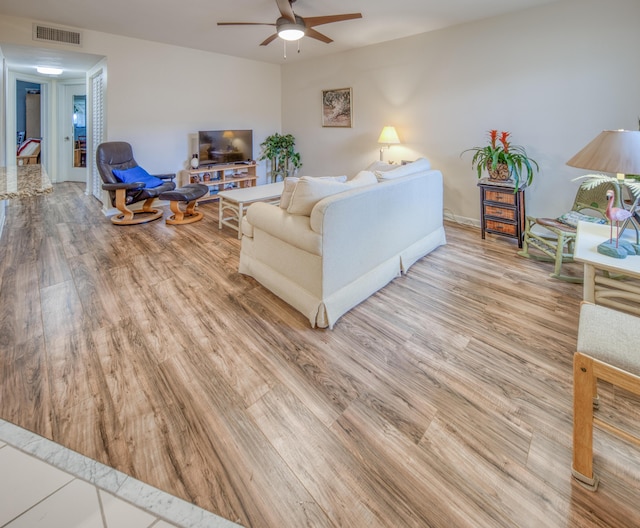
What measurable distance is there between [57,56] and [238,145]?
2.76m

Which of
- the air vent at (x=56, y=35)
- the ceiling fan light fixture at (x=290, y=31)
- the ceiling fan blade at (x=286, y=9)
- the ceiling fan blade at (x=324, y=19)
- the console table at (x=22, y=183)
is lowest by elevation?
the console table at (x=22, y=183)

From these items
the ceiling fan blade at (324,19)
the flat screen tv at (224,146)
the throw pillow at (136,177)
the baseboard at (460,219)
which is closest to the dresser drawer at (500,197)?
the baseboard at (460,219)

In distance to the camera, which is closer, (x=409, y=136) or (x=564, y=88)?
(x=564, y=88)

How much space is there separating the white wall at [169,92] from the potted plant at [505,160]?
4.37m

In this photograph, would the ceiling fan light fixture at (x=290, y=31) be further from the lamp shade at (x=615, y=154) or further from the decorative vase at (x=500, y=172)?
the lamp shade at (x=615, y=154)

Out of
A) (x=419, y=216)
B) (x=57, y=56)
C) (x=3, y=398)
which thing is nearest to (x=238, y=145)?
(x=57, y=56)

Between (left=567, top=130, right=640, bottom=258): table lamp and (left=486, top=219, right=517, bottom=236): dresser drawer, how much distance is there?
6.61ft

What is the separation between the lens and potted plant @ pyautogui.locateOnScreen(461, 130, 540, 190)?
147 inches

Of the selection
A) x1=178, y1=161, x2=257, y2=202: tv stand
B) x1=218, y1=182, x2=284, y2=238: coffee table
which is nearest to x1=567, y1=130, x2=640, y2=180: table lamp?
x1=218, y1=182, x2=284, y2=238: coffee table

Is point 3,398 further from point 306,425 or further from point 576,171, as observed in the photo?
point 576,171

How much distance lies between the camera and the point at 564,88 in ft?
11.7

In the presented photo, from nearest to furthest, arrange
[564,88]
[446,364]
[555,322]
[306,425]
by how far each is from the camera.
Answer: [306,425] < [446,364] < [555,322] < [564,88]

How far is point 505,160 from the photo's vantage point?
373cm

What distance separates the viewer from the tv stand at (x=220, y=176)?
5.75 meters
